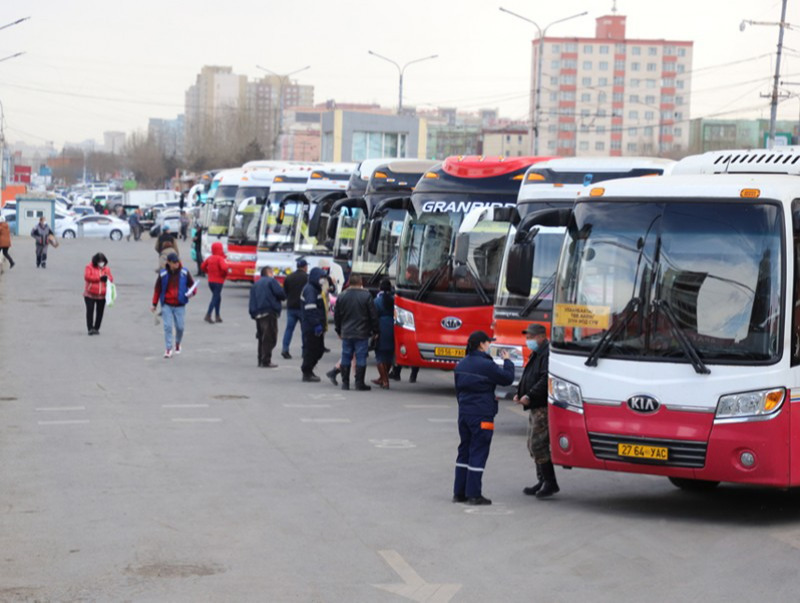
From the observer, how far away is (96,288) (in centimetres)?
2741

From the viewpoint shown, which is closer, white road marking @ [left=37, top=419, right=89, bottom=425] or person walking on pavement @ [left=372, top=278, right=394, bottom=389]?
white road marking @ [left=37, top=419, right=89, bottom=425]

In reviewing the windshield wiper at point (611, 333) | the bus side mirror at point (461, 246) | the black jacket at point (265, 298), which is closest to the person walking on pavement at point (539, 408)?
the windshield wiper at point (611, 333)

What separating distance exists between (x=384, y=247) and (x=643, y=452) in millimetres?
13537

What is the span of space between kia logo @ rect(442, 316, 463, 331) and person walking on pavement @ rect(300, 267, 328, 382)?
7.28ft

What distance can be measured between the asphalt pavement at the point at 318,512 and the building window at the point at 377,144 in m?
66.6

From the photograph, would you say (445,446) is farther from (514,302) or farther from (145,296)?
(145,296)

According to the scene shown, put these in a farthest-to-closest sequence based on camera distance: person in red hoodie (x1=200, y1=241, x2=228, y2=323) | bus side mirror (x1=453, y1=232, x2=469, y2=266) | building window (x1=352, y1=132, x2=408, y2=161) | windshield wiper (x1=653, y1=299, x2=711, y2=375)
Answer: building window (x1=352, y1=132, x2=408, y2=161) → person in red hoodie (x1=200, y1=241, x2=228, y2=323) → bus side mirror (x1=453, y1=232, x2=469, y2=266) → windshield wiper (x1=653, y1=299, x2=711, y2=375)

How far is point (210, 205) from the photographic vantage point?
47.1 m

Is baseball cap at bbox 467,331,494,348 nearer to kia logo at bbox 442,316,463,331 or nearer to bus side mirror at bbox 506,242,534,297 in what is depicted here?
bus side mirror at bbox 506,242,534,297

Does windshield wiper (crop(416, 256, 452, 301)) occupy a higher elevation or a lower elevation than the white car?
higher

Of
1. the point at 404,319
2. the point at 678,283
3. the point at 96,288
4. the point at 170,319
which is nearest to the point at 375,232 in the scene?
the point at 404,319

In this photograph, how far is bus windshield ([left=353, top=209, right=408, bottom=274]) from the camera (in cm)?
2416

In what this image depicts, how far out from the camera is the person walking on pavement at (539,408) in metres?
12.5

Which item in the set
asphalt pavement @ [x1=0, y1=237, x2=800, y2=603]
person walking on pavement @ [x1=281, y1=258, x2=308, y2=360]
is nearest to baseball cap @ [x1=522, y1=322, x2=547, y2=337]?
asphalt pavement @ [x1=0, y1=237, x2=800, y2=603]
